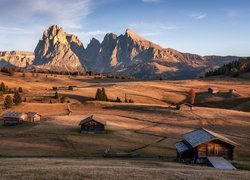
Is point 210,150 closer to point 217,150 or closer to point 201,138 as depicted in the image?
point 217,150

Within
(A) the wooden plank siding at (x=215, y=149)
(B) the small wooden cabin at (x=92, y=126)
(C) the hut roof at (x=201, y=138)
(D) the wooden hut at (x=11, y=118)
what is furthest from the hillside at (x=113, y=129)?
(C) the hut roof at (x=201, y=138)

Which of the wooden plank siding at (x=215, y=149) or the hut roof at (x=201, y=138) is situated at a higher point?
the hut roof at (x=201, y=138)

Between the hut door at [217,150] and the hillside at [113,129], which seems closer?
the hut door at [217,150]

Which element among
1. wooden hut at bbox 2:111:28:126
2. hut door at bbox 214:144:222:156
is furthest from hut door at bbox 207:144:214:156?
wooden hut at bbox 2:111:28:126

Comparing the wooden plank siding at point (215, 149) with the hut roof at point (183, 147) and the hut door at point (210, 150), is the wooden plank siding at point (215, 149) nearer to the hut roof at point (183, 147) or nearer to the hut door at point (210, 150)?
the hut door at point (210, 150)

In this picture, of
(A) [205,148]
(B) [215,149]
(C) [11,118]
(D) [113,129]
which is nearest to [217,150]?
(B) [215,149]

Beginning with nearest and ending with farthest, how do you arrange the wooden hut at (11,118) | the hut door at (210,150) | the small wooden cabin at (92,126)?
the hut door at (210,150) < the small wooden cabin at (92,126) < the wooden hut at (11,118)

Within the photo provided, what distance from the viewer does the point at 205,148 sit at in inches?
1987

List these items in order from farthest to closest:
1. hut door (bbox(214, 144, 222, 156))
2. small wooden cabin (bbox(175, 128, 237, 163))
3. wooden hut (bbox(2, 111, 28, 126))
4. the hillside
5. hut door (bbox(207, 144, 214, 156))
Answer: wooden hut (bbox(2, 111, 28, 126)) → the hillside → hut door (bbox(214, 144, 222, 156)) → hut door (bbox(207, 144, 214, 156)) → small wooden cabin (bbox(175, 128, 237, 163))

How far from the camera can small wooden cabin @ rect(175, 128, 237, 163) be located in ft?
165

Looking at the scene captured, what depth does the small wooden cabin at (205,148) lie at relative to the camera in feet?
165

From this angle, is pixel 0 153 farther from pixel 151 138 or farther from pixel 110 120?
pixel 110 120

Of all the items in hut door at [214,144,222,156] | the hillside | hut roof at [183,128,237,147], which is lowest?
the hillside

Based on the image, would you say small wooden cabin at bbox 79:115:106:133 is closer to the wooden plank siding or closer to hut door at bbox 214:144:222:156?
the wooden plank siding
